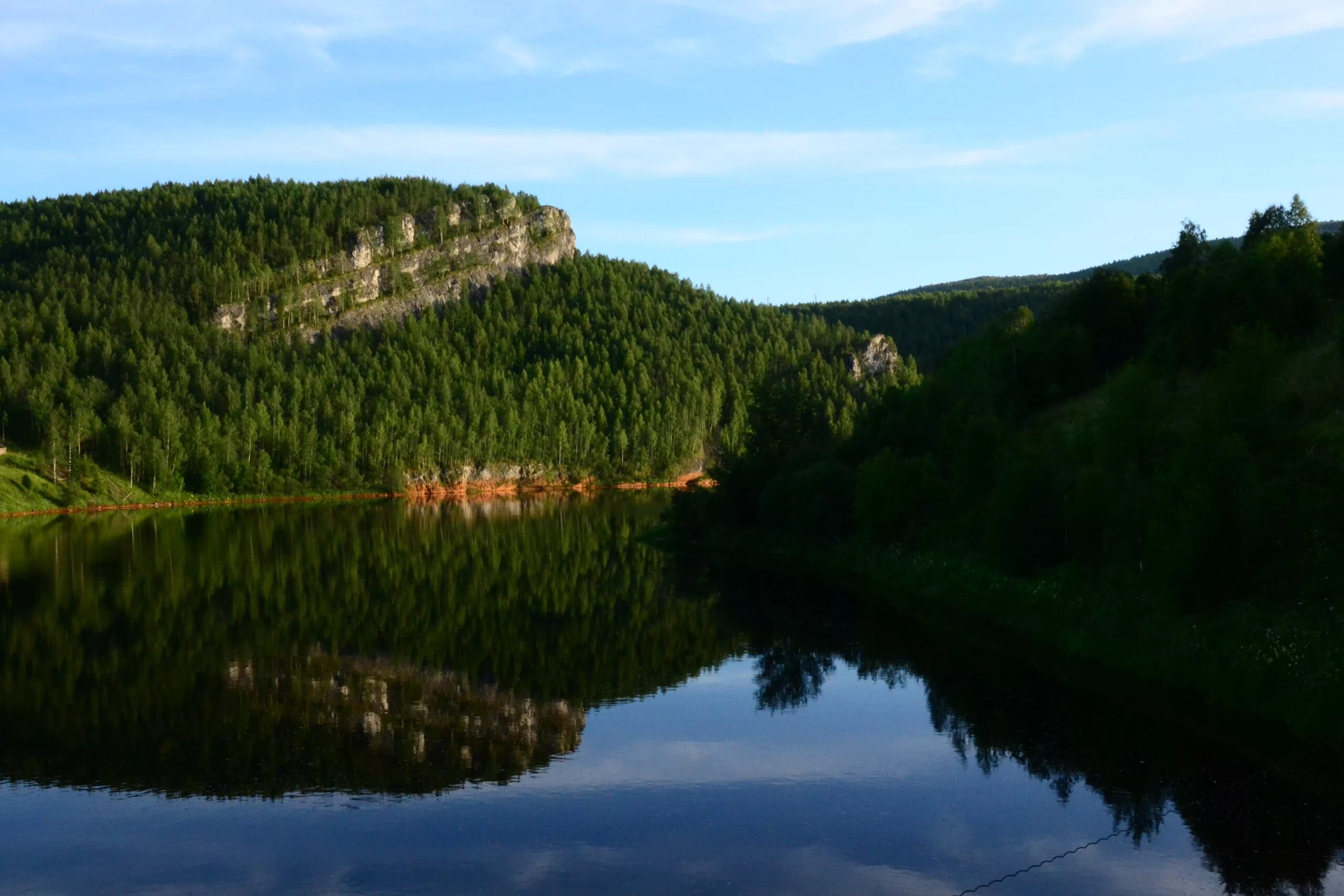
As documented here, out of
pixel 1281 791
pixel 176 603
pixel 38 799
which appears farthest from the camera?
pixel 176 603

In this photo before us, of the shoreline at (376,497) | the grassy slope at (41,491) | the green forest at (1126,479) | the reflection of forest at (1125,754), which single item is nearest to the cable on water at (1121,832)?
the reflection of forest at (1125,754)

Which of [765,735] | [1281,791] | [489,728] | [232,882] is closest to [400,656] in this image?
[489,728]

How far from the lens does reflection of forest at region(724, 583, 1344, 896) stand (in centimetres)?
2278

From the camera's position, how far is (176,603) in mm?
56062

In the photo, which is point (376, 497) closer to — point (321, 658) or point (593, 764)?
point (321, 658)

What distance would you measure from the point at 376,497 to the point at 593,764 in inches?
5709

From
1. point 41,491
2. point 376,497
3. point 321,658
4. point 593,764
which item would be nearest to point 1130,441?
point 593,764

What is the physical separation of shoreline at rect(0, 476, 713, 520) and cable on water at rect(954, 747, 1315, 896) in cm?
6607

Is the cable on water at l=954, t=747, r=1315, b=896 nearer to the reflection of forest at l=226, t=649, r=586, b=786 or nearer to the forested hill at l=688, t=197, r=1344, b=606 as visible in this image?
the forested hill at l=688, t=197, r=1344, b=606

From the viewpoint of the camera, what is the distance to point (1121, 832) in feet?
79.8

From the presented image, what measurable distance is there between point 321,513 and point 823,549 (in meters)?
73.0

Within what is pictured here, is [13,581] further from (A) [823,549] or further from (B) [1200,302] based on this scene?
(B) [1200,302]

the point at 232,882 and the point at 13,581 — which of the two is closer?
the point at 232,882

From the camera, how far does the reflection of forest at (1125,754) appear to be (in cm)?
2278
